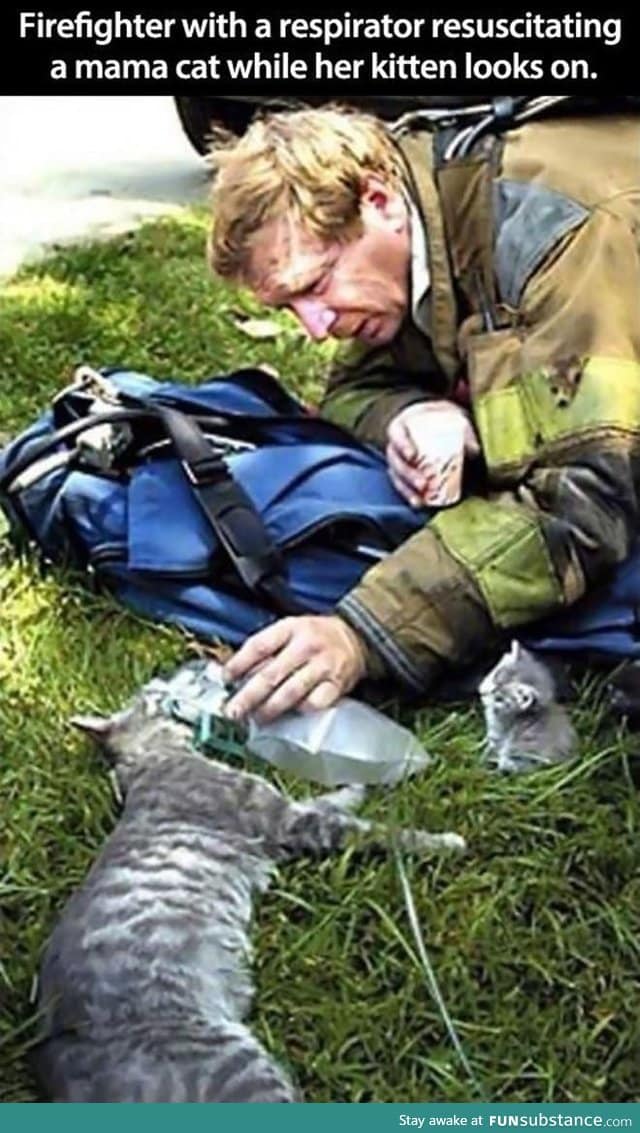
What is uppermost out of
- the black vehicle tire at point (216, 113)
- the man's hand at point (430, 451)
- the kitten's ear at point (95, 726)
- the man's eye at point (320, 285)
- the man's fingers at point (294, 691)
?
the black vehicle tire at point (216, 113)

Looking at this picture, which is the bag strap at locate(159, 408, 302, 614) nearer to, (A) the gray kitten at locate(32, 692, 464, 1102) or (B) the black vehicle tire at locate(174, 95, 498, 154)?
(A) the gray kitten at locate(32, 692, 464, 1102)

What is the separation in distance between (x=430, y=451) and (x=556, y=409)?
134 mm

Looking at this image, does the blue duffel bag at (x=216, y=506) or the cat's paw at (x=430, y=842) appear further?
the blue duffel bag at (x=216, y=506)

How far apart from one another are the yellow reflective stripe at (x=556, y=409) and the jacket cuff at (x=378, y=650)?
6.3 inches

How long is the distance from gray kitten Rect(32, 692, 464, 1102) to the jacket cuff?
106 mm

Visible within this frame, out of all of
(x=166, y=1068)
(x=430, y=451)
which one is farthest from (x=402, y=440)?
(x=166, y=1068)

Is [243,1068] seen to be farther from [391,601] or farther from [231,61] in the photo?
[231,61]

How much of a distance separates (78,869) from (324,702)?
0.23m

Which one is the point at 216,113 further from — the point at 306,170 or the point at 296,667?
the point at 296,667

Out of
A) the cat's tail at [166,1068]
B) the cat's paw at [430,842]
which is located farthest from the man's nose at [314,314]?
the cat's tail at [166,1068]

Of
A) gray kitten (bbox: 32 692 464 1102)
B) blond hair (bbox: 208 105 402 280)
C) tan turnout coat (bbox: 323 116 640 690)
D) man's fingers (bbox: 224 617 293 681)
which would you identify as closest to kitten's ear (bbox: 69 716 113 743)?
gray kitten (bbox: 32 692 464 1102)

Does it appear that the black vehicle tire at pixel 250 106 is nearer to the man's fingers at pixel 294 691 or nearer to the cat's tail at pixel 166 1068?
the man's fingers at pixel 294 691

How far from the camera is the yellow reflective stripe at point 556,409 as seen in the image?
1.65 m

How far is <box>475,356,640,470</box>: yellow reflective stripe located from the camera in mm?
1648
